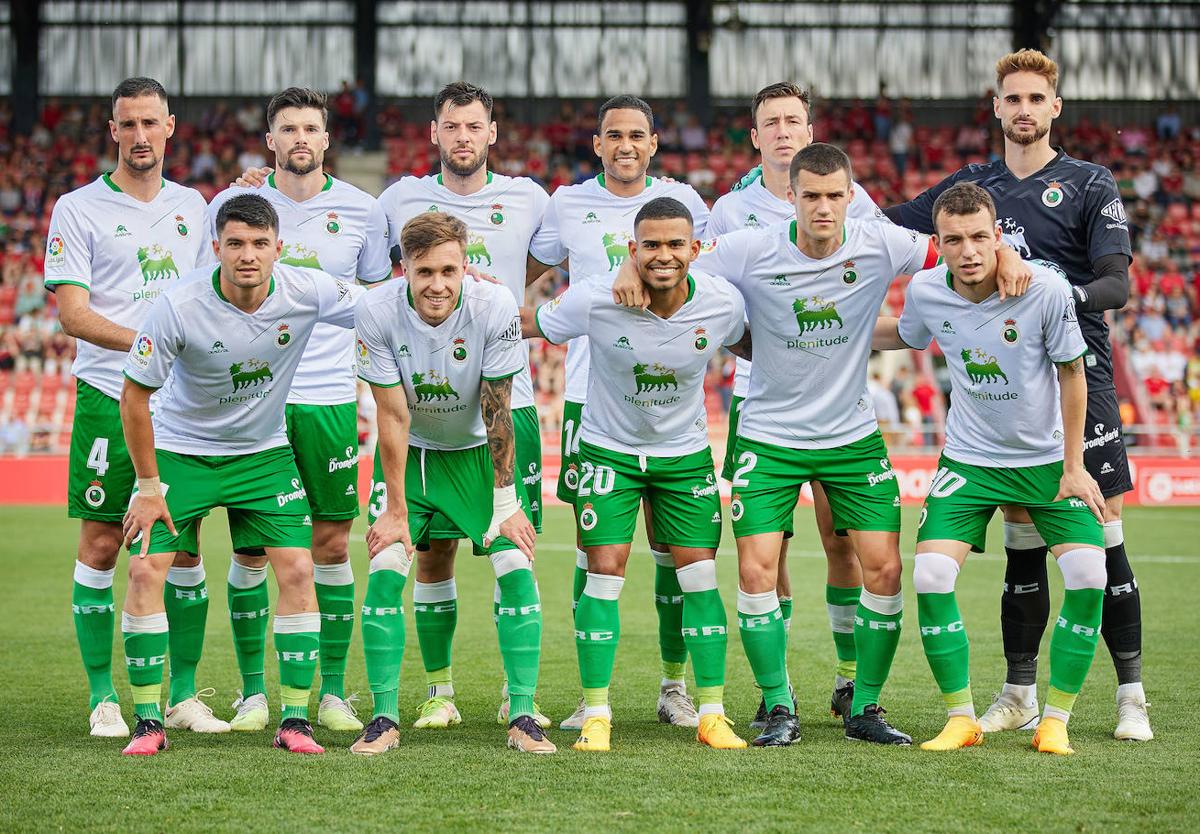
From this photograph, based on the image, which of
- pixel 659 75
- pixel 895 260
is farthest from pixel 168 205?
pixel 659 75

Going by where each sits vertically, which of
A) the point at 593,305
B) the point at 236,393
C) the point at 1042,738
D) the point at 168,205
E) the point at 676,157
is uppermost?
the point at 676,157

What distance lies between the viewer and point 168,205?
258 inches

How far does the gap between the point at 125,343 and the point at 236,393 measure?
606 millimetres

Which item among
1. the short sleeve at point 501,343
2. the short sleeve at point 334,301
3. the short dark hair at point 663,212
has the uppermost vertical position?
the short dark hair at point 663,212

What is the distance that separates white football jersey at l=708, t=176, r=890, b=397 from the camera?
6.52 m

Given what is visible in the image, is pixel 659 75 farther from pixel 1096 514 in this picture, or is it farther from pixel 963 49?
pixel 1096 514

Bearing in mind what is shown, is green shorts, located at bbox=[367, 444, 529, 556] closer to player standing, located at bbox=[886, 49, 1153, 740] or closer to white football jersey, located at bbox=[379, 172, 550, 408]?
white football jersey, located at bbox=[379, 172, 550, 408]

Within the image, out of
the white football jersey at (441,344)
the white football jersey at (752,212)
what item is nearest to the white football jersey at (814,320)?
the white football jersey at (752,212)

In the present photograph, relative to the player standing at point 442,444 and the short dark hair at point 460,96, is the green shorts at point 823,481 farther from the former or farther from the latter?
the short dark hair at point 460,96

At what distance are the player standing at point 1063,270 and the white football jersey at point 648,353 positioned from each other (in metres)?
1.30

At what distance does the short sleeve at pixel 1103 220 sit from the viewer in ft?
19.6

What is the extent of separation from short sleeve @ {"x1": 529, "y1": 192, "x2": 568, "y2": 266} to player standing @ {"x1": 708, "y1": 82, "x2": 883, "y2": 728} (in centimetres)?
74

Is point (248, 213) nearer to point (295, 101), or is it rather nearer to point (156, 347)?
point (156, 347)

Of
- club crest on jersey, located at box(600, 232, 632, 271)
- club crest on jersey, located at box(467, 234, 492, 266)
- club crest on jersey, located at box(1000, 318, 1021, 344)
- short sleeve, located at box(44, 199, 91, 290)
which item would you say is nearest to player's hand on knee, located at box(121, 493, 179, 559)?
short sleeve, located at box(44, 199, 91, 290)
